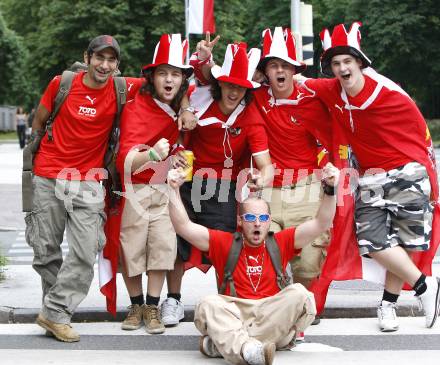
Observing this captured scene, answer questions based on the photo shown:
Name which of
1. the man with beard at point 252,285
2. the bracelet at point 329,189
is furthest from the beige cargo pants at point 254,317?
the bracelet at point 329,189

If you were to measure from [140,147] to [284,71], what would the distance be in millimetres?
1172

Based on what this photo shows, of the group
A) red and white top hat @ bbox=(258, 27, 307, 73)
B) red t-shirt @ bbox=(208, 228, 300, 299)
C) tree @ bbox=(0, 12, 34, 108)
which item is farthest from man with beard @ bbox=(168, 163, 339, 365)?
tree @ bbox=(0, 12, 34, 108)

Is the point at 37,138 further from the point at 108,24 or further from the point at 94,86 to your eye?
the point at 108,24

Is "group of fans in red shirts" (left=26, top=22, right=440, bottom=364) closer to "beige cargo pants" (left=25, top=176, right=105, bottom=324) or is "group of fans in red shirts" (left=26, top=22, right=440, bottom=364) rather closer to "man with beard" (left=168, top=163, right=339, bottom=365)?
"beige cargo pants" (left=25, top=176, right=105, bottom=324)

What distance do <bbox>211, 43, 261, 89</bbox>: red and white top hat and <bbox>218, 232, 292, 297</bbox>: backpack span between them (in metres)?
1.14

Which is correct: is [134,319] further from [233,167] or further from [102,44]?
[102,44]

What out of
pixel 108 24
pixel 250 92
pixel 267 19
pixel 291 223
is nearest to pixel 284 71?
pixel 250 92

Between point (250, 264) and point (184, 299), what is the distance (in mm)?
2033

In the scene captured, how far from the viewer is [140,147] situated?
6.80 m

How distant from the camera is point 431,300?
22.2ft

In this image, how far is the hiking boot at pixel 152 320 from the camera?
6.82 m

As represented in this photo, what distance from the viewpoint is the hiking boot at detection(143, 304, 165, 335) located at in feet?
22.4

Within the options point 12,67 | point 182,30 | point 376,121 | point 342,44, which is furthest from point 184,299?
point 12,67

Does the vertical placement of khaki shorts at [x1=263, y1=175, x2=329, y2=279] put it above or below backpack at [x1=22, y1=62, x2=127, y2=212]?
below
